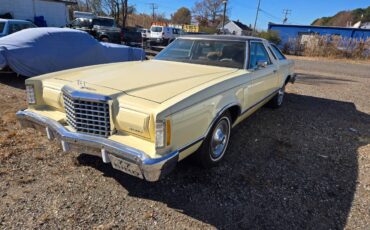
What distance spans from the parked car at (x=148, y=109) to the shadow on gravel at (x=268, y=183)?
361mm

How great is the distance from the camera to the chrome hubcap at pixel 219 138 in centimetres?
323

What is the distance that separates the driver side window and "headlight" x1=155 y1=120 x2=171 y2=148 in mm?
2148

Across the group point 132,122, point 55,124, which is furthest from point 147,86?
point 55,124

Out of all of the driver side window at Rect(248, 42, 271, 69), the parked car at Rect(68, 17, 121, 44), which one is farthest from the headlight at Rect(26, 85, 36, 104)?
the parked car at Rect(68, 17, 121, 44)

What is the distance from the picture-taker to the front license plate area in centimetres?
230

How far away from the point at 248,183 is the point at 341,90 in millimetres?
7981

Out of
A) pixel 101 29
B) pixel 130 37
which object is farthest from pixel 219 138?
pixel 130 37

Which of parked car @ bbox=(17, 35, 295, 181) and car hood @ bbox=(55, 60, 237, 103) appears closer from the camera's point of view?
parked car @ bbox=(17, 35, 295, 181)

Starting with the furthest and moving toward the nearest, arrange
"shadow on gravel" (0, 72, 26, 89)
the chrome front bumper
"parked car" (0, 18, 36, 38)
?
"parked car" (0, 18, 36, 38)
"shadow on gravel" (0, 72, 26, 89)
the chrome front bumper

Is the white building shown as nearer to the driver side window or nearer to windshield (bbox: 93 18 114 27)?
windshield (bbox: 93 18 114 27)

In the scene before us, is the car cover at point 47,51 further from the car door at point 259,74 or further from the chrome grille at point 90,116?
the chrome grille at point 90,116

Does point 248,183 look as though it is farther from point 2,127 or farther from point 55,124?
point 2,127

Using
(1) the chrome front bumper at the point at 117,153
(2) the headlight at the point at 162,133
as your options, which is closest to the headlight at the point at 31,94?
(1) the chrome front bumper at the point at 117,153

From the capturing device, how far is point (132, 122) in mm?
2426
